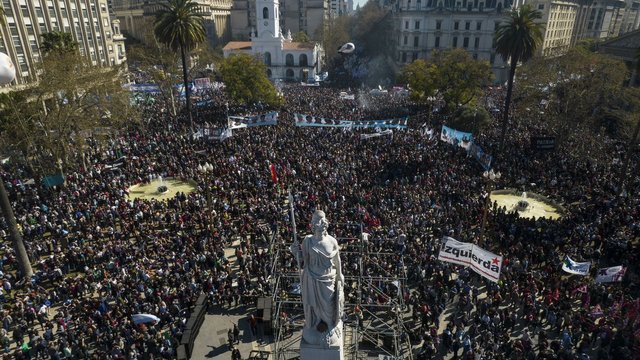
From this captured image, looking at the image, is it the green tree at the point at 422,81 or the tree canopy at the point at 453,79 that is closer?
the tree canopy at the point at 453,79

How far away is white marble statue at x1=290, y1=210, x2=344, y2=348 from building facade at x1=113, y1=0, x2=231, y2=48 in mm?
112750

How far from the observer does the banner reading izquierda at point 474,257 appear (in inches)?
687

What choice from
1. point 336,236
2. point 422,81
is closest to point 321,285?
point 336,236

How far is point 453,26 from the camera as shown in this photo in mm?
79438

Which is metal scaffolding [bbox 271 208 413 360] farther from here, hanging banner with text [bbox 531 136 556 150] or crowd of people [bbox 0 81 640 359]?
hanging banner with text [bbox 531 136 556 150]

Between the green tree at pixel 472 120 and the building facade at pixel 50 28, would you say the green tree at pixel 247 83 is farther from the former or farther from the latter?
the green tree at pixel 472 120

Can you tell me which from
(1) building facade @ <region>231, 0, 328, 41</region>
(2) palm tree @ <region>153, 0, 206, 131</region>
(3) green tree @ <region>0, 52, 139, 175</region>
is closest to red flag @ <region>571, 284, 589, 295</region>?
(3) green tree @ <region>0, 52, 139, 175</region>

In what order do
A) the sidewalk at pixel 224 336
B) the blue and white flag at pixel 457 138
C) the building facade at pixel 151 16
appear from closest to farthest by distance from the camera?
1. the sidewalk at pixel 224 336
2. the blue and white flag at pixel 457 138
3. the building facade at pixel 151 16

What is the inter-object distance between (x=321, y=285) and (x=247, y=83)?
4858cm

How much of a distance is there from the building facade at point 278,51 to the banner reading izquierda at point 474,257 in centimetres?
8074

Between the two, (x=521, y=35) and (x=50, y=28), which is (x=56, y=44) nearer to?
(x=50, y=28)

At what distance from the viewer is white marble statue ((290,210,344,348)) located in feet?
31.3

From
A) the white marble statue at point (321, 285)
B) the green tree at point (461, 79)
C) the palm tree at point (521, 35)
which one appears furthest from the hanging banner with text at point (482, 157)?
the white marble statue at point (321, 285)

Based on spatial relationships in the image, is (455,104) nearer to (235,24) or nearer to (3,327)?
(3,327)
